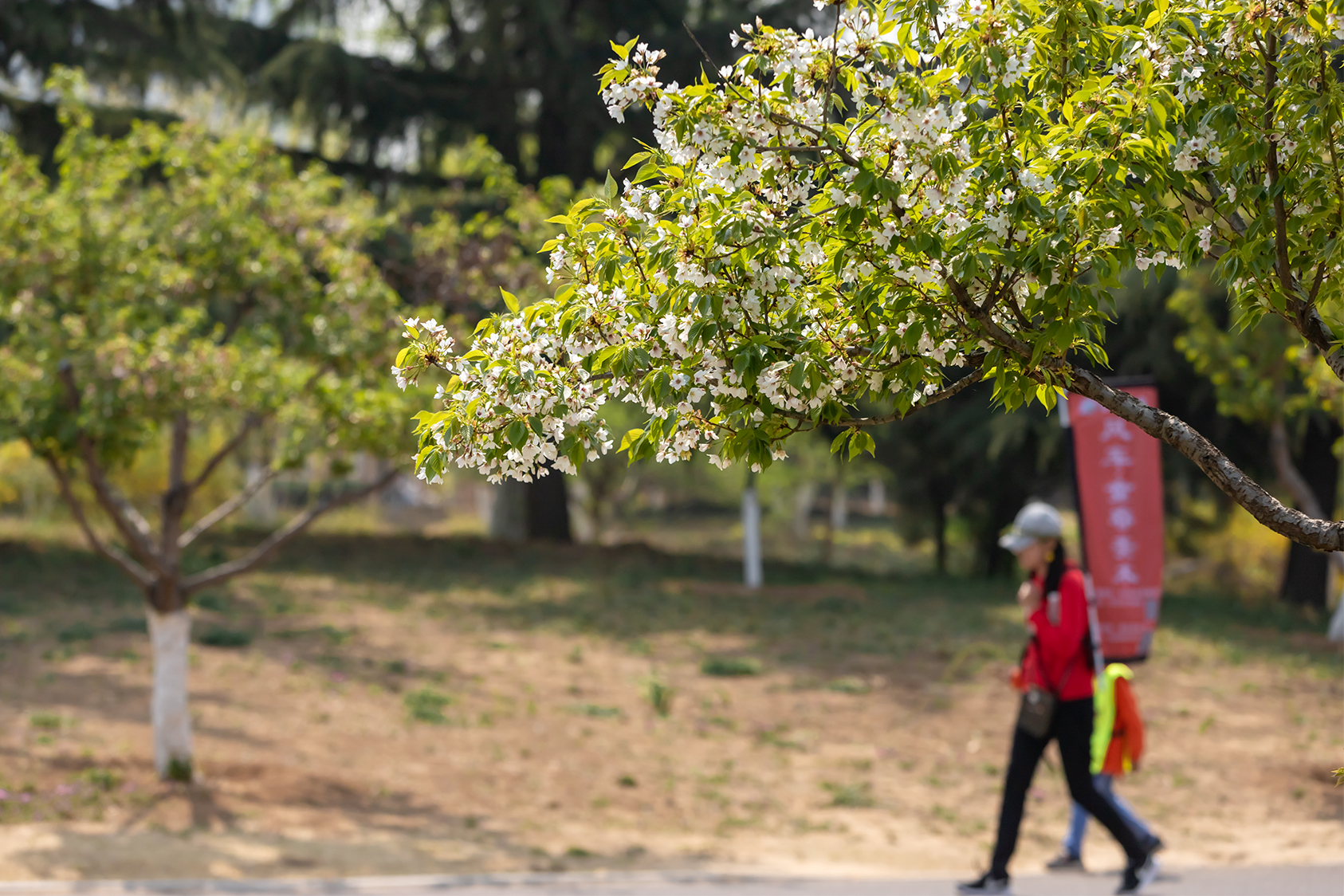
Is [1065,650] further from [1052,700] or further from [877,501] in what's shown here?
[877,501]

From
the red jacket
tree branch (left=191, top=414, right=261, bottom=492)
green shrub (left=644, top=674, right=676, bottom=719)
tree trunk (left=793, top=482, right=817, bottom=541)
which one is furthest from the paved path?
tree trunk (left=793, top=482, right=817, bottom=541)

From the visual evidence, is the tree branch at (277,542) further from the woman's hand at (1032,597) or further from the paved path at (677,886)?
the woman's hand at (1032,597)

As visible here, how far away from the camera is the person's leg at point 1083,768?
19.7 ft

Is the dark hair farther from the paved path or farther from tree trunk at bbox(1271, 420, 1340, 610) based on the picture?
tree trunk at bbox(1271, 420, 1340, 610)

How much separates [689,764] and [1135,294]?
9925 millimetres

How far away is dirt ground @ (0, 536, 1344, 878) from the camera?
25.6ft

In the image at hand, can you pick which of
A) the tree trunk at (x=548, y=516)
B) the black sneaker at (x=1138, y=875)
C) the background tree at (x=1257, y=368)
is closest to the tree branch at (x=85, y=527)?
the black sneaker at (x=1138, y=875)

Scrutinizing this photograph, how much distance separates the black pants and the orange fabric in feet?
1.18

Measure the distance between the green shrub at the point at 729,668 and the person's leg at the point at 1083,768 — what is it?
697 cm

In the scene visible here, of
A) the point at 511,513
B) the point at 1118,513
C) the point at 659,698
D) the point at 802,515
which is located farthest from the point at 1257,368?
the point at 802,515

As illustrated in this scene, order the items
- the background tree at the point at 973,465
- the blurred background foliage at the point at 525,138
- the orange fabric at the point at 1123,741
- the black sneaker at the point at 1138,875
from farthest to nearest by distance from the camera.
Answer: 1. the background tree at the point at 973,465
2. the blurred background foliage at the point at 525,138
3. the orange fabric at the point at 1123,741
4. the black sneaker at the point at 1138,875

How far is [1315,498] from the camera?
1800cm

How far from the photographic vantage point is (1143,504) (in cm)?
845

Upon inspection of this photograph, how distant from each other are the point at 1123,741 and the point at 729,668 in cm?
684
